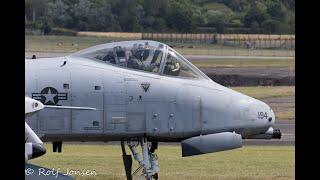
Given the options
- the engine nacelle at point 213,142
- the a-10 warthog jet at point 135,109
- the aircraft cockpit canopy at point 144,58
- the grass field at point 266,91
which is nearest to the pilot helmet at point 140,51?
the aircraft cockpit canopy at point 144,58

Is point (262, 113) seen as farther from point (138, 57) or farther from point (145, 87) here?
point (138, 57)

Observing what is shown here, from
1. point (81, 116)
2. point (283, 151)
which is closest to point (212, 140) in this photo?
point (81, 116)

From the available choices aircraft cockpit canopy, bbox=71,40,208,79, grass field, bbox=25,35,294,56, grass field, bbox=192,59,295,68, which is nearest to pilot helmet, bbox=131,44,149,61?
aircraft cockpit canopy, bbox=71,40,208,79

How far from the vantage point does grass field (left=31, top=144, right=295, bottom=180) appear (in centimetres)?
1504

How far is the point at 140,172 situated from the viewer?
1378cm

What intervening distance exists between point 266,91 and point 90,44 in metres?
21.4

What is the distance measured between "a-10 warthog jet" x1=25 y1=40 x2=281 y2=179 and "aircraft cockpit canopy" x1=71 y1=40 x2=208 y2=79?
0.14m

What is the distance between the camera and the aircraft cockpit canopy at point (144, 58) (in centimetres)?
1262

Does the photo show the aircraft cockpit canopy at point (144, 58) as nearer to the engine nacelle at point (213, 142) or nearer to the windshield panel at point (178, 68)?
the windshield panel at point (178, 68)

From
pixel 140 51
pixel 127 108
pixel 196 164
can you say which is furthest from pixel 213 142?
pixel 196 164

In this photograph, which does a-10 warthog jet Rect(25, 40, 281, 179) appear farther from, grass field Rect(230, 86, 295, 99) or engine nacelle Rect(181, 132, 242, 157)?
grass field Rect(230, 86, 295, 99)
